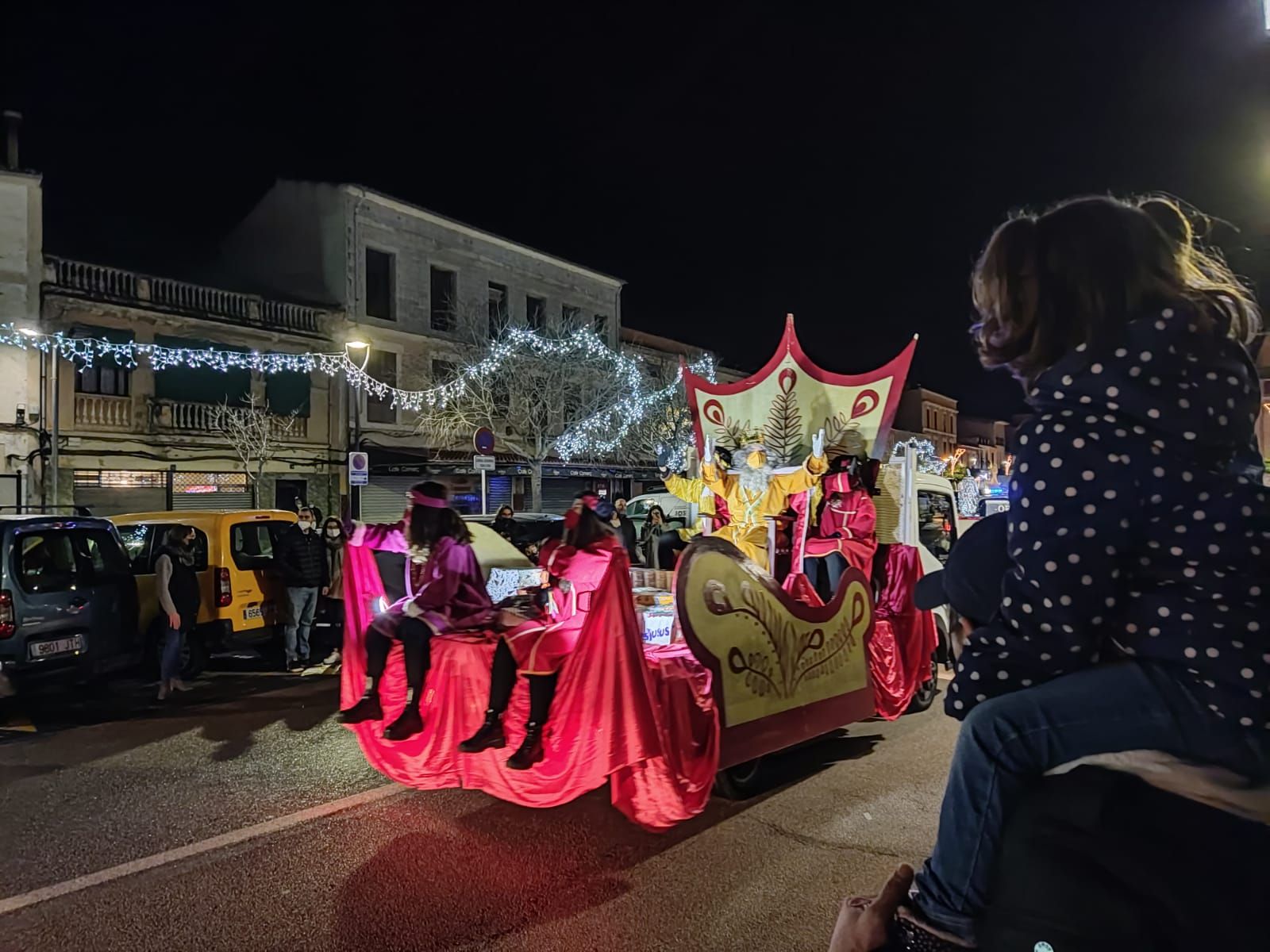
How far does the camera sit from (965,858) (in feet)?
4.87

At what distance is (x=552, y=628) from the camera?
429 cm

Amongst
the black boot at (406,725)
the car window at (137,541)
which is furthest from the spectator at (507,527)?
the black boot at (406,725)

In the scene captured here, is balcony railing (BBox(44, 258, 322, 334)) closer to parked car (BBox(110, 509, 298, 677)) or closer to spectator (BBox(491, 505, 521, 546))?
parked car (BBox(110, 509, 298, 677))

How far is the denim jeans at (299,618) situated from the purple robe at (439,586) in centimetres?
461

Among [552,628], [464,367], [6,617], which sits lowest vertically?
[6,617]

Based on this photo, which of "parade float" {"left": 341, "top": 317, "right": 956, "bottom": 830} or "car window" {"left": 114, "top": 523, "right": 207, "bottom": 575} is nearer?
"parade float" {"left": 341, "top": 317, "right": 956, "bottom": 830}

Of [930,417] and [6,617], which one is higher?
[930,417]

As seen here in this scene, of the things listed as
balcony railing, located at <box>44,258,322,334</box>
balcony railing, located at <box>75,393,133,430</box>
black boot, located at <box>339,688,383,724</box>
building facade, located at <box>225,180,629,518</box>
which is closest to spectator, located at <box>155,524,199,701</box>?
black boot, located at <box>339,688,383,724</box>

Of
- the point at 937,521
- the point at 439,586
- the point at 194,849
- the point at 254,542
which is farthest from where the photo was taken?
the point at 254,542

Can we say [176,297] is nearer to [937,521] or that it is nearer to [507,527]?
[507,527]

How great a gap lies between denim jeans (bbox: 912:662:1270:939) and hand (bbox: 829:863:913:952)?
0.14 ft

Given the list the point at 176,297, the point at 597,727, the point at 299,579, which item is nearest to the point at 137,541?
the point at 299,579

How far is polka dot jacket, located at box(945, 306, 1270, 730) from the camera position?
1.36 meters

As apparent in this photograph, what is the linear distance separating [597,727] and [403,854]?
4.38 ft
